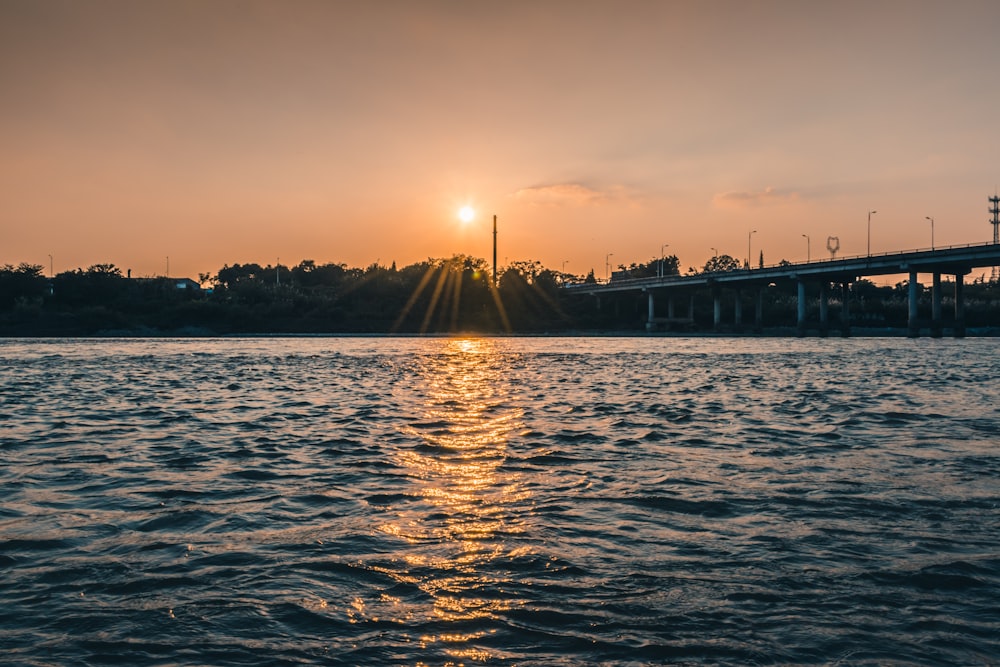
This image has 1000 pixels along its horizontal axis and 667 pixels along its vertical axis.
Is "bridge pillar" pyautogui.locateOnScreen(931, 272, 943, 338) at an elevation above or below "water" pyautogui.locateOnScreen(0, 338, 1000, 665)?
above

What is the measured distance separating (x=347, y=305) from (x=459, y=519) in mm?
125608

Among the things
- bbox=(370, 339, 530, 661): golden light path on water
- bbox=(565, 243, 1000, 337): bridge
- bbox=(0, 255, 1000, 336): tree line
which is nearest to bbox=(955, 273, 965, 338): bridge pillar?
bbox=(565, 243, 1000, 337): bridge

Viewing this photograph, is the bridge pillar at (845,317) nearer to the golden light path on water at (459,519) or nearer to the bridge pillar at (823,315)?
the bridge pillar at (823,315)

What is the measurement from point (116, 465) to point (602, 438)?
29.0 feet

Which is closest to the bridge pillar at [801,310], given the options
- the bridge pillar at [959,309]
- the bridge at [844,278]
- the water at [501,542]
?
the bridge at [844,278]

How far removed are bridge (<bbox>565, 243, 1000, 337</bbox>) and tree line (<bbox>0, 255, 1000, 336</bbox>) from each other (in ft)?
28.0

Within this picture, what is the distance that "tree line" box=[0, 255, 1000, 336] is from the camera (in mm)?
112062

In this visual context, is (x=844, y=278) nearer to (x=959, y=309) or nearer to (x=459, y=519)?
(x=959, y=309)

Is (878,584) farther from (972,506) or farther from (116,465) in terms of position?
(116,465)

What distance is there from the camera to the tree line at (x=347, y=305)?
368 feet

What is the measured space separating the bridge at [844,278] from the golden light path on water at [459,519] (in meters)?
99.2

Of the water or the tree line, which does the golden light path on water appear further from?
the tree line

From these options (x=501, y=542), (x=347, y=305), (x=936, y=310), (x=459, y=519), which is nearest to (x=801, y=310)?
(x=936, y=310)

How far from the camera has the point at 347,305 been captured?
131625 mm
